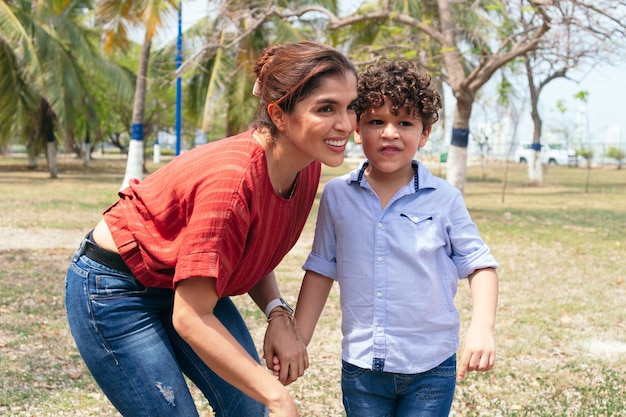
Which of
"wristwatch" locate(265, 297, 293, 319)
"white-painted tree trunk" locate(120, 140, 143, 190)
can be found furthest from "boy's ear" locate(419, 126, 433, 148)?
"white-painted tree trunk" locate(120, 140, 143, 190)

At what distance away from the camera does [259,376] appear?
1.97 m

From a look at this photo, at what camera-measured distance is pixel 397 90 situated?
234 cm

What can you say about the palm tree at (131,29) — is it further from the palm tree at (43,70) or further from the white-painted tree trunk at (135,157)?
the palm tree at (43,70)

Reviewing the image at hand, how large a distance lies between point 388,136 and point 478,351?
0.67 metres

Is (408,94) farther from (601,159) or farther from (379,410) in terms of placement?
(601,159)

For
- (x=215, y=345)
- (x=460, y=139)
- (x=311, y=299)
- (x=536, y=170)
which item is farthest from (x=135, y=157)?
(x=215, y=345)

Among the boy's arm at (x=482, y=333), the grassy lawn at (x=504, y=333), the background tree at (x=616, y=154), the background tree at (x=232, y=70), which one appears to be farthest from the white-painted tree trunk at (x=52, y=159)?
the background tree at (x=616, y=154)

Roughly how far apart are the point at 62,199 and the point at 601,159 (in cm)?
3690

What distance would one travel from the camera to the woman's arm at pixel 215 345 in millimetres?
1938

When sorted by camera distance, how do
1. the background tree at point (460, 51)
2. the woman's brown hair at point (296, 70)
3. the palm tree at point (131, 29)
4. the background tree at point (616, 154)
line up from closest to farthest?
the woman's brown hair at point (296, 70) < the background tree at point (460, 51) < the palm tree at point (131, 29) < the background tree at point (616, 154)

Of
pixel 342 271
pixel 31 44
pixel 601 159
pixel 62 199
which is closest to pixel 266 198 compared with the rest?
pixel 342 271

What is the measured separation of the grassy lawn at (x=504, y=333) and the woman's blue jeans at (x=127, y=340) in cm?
231

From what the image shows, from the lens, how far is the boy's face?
93.8 inches

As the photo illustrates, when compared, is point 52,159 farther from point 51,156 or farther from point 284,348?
point 284,348
